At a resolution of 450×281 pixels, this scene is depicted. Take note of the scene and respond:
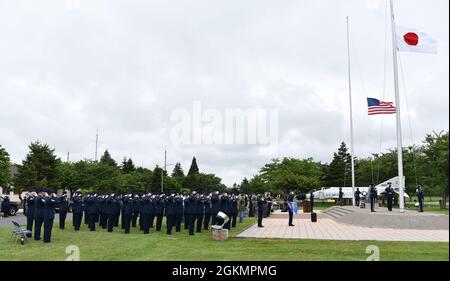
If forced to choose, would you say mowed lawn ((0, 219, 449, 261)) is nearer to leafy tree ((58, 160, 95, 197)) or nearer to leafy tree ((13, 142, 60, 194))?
leafy tree ((13, 142, 60, 194))

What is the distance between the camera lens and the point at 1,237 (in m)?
14.8

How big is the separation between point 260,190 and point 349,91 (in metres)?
43.3

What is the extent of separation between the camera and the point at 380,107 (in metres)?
23.0

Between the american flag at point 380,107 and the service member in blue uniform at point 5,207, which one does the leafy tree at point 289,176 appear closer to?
the american flag at point 380,107

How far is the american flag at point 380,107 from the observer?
22.7 m

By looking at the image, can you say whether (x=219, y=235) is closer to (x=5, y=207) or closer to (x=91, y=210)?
(x=91, y=210)

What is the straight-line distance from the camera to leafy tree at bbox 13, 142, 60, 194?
46812 mm

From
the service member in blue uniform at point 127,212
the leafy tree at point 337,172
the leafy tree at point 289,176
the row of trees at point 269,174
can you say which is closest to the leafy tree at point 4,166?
the row of trees at point 269,174

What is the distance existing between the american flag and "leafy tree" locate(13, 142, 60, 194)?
36.3 metres

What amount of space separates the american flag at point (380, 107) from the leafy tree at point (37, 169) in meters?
36.3

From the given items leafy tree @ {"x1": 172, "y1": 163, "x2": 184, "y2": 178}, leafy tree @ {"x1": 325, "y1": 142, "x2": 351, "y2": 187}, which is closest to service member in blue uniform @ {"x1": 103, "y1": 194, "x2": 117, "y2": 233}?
leafy tree @ {"x1": 325, "y1": 142, "x2": 351, "y2": 187}


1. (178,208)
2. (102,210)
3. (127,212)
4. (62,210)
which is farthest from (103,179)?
(178,208)
